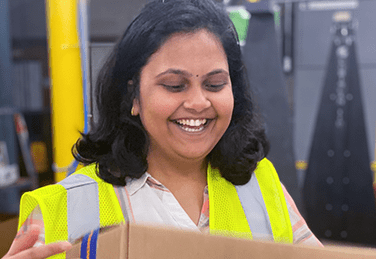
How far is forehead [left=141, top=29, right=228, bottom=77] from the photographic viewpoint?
32.3 inches

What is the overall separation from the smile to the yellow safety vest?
6.8 inches

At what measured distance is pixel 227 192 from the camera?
37.3 inches

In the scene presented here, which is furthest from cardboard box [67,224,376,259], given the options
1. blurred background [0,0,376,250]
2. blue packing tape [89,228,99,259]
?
blurred background [0,0,376,250]

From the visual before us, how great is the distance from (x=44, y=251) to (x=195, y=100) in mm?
435

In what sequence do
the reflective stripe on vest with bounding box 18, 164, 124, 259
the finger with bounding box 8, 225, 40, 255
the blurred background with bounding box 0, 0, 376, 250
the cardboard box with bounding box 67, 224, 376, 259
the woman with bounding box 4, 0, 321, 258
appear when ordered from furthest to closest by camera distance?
the blurred background with bounding box 0, 0, 376, 250
the woman with bounding box 4, 0, 321, 258
the reflective stripe on vest with bounding box 18, 164, 124, 259
the finger with bounding box 8, 225, 40, 255
the cardboard box with bounding box 67, 224, 376, 259

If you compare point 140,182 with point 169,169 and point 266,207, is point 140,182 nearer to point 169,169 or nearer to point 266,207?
point 169,169

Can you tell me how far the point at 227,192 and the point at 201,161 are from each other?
11 cm

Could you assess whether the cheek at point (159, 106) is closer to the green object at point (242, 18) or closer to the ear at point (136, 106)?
the ear at point (136, 106)

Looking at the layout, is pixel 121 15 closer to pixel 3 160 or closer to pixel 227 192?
pixel 3 160

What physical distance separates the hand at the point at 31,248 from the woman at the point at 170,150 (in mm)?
126

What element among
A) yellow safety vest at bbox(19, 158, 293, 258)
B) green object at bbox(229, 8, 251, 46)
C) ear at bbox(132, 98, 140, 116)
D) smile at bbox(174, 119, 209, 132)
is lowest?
yellow safety vest at bbox(19, 158, 293, 258)

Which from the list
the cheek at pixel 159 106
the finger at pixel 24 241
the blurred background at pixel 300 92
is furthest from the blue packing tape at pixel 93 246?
the blurred background at pixel 300 92

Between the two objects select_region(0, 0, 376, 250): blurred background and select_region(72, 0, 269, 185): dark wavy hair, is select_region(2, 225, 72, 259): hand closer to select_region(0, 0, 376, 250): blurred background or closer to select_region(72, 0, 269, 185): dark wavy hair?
select_region(72, 0, 269, 185): dark wavy hair

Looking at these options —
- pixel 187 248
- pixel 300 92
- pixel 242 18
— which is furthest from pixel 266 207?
pixel 300 92
